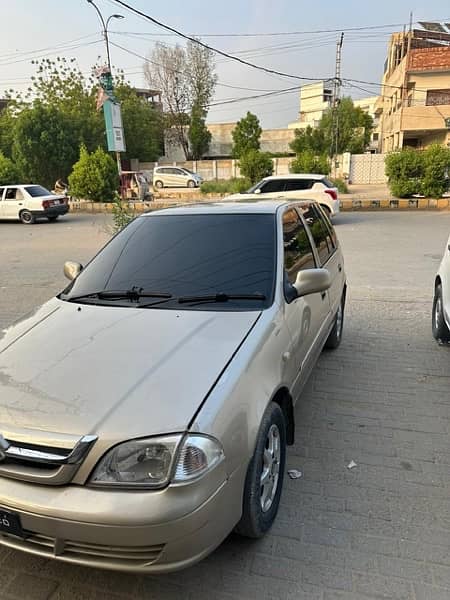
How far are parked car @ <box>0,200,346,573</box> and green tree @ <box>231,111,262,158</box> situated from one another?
148 feet

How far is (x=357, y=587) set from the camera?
202 cm

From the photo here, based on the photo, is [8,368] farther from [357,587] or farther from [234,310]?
[357,587]

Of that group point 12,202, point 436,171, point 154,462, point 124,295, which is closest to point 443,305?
point 124,295

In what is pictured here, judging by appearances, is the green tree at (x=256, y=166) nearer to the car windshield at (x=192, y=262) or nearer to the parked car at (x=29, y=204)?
the parked car at (x=29, y=204)

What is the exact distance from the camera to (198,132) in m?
48.8

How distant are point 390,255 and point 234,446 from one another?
878 centimetres

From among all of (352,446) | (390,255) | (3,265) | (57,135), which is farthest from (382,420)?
(57,135)

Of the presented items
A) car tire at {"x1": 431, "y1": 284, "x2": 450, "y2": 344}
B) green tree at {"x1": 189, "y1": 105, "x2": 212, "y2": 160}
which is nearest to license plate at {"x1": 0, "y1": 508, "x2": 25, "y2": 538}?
car tire at {"x1": 431, "y1": 284, "x2": 450, "y2": 344}

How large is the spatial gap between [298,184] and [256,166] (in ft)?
23.7

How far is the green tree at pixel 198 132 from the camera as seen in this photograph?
4859 cm

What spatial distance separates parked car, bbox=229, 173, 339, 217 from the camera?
549 inches

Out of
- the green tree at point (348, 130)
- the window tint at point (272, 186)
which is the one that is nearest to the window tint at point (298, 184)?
the window tint at point (272, 186)

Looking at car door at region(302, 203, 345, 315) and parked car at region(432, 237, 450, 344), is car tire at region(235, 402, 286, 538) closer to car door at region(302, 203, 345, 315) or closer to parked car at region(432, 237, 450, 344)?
car door at region(302, 203, 345, 315)

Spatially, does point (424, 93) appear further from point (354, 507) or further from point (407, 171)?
point (354, 507)
